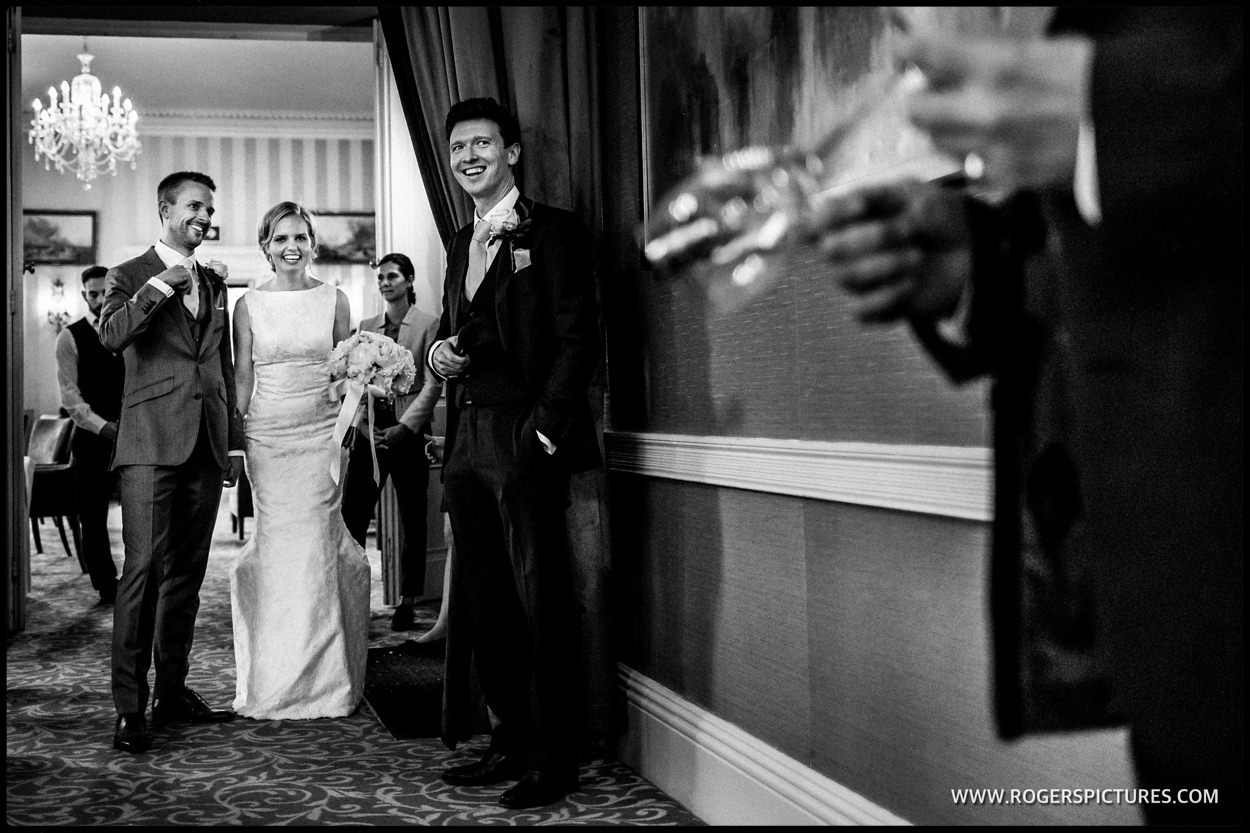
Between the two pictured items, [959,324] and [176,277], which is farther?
[176,277]

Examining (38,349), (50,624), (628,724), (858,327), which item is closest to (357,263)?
(38,349)

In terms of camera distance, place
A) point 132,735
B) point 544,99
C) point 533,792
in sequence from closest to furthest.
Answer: point 533,792, point 544,99, point 132,735

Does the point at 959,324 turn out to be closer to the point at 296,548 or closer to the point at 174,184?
the point at 174,184

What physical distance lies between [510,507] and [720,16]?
1.37 metres

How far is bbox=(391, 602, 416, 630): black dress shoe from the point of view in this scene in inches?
234

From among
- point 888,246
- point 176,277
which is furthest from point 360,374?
point 888,246

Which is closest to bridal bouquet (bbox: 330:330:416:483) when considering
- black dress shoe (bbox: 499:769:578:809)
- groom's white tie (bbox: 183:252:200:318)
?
groom's white tie (bbox: 183:252:200:318)

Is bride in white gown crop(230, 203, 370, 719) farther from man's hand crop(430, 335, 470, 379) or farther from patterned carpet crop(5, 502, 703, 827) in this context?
man's hand crop(430, 335, 470, 379)

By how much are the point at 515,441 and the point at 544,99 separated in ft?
3.58

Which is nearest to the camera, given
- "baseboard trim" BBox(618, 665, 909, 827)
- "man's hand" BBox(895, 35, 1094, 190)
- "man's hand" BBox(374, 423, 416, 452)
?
"man's hand" BBox(895, 35, 1094, 190)

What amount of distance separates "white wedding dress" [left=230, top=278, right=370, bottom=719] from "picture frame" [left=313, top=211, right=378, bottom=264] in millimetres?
8533

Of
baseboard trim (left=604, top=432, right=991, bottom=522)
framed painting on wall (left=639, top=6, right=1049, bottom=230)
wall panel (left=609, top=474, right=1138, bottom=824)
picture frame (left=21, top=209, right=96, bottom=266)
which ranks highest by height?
picture frame (left=21, top=209, right=96, bottom=266)

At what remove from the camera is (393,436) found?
5.23 m

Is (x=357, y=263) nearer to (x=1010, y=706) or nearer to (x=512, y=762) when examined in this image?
(x=512, y=762)
